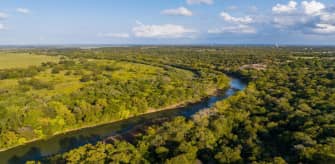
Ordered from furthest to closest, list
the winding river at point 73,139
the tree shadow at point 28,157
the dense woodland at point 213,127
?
1. the winding river at point 73,139
2. the tree shadow at point 28,157
3. the dense woodland at point 213,127

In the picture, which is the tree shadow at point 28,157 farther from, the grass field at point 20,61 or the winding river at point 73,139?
the grass field at point 20,61

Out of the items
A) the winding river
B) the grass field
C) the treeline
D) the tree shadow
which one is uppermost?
the grass field

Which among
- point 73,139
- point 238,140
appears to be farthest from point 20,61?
point 238,140

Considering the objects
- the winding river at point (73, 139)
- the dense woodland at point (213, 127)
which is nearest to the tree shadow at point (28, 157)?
the winding river at point (73, 139)

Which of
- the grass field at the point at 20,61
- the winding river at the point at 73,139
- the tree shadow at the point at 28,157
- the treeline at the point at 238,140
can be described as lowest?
the tree shadow at the point at 28,157

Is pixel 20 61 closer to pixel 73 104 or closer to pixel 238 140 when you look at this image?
pixel 73 104

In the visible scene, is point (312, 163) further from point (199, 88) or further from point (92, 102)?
point (199, 88)

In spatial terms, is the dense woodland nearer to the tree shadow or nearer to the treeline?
the treeline

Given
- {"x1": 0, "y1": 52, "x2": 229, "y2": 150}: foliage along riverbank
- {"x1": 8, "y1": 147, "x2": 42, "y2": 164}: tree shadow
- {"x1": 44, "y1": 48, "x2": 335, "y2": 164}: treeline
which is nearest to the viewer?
{"x1": 44, "y1": 48, "x2": 335, "y2": 164}: treeline

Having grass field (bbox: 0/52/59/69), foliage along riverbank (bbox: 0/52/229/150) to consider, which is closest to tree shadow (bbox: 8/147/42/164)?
foliage along riverbank (bbox: 0/52/229/150)

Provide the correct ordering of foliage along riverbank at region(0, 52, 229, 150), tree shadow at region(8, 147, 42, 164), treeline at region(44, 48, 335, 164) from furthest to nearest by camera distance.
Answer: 1. foliage along riverbank at region(0, 52, 229, 150)
2. tree shadow at region(8, 147, 42, 164)
3. treeline at region(44, 48, 335, 164)

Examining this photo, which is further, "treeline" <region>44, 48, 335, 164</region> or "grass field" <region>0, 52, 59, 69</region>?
"grass field" <region>0, 52, 59, 69</region>
